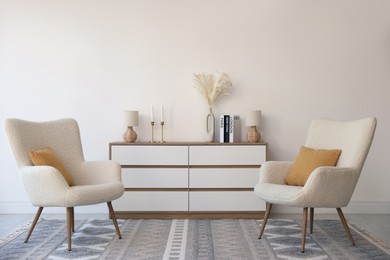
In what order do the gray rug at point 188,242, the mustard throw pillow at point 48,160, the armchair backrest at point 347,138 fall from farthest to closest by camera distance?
the mustard throw pillow at point 48,160
the armchair backrest at point 347,138
the gray rug at point 188,242

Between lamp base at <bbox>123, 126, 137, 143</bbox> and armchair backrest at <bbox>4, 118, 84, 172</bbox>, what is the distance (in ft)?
1.95

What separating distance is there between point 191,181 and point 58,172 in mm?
1483

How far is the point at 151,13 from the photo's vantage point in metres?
4.82

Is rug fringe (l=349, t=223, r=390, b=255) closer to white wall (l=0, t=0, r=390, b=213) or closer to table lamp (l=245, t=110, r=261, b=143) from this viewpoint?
white wall (l=0, t=0, r=390, b=213)

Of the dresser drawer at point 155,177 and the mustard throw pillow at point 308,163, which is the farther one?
the dresser drawer at point 155,177

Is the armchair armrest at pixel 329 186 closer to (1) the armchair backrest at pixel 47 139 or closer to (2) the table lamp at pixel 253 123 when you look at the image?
(2) the table lamp at pixel 253 123

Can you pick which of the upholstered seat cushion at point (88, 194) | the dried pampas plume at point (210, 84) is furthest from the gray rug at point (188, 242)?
the dried pampas plume at point (210, 84)

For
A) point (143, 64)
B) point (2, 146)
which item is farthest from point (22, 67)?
point (143, 64)

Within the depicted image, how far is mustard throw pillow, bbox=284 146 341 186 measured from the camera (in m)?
3.73

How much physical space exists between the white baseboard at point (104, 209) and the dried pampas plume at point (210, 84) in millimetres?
1316

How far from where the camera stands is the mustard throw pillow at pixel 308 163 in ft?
12.2

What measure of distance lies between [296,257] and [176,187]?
1.63 meters

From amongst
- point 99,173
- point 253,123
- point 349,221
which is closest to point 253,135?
point 253,123

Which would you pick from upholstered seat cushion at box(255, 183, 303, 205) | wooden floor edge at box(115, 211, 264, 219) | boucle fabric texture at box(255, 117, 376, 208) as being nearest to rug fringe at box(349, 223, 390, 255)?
boucle fabric texture at box(255, 117, 376, 208)
